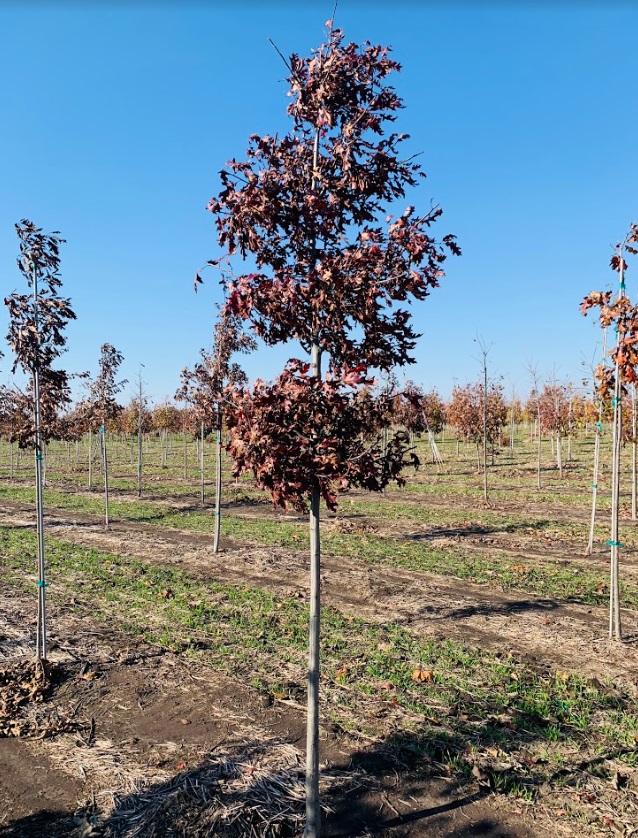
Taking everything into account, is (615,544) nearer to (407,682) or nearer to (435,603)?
(435,603)

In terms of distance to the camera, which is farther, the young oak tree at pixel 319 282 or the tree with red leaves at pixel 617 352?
the tree with red leaves at pixel 617 352

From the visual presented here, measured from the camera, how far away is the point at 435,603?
29.2 ft

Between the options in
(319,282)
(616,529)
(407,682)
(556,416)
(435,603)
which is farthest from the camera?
(556,416)

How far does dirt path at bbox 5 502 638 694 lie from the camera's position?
23.0ft

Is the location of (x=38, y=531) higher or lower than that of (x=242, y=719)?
higher

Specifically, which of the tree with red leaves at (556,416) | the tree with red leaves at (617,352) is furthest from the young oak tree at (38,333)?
the tree with red leaves at (556,416)

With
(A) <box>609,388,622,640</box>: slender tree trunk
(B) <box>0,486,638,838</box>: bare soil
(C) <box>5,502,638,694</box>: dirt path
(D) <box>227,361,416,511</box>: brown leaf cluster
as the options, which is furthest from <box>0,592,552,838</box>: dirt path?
(A) <box>609,388,622,640</box>: slender tree trunk

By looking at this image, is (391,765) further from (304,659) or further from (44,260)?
(44,260)

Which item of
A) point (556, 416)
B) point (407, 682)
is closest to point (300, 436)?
point (407, 682)

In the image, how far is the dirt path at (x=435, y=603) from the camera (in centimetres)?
702

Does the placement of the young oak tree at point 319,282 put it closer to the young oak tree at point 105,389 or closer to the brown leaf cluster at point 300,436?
the brown leaf cluster at point 300,436

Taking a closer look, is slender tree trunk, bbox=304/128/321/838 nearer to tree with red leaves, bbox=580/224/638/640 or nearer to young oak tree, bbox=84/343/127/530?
tree with red leaves, bbox=580/224/638/640

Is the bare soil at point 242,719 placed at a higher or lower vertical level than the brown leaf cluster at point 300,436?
lower

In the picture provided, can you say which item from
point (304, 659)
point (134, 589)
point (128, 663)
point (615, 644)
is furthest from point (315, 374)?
point (134, 589)
